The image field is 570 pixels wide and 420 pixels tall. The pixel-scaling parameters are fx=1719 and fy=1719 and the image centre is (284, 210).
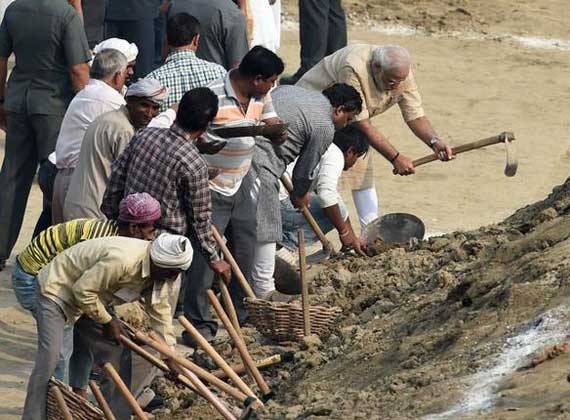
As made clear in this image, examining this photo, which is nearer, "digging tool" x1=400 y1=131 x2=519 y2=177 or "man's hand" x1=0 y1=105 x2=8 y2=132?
"digging tool" x1=400 y1=131 x2=519 y2=177

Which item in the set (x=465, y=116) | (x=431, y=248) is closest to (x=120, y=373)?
(x=431, y=248)

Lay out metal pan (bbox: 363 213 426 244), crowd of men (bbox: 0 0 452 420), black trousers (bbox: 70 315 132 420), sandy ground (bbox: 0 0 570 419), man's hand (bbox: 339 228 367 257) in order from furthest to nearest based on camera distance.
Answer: sandy ground (bbox: 0 0 570 419)
metal pan (bbox: 363 213 426 244)
man's hand (bbox: 339 228 367 257)
black trousers (bbox: 70 315 132 420)
crowd of men (bbox: 0 0 452 420)

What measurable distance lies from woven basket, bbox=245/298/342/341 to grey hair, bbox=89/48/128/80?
5.37ft

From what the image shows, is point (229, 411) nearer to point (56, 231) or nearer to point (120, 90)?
point (56, 231)

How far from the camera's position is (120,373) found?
9211mm

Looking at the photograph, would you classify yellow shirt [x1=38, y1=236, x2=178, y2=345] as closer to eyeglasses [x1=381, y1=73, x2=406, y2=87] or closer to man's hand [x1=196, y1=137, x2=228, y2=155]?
man's hand [x1=196, y1=137, x2=228, y2=155]

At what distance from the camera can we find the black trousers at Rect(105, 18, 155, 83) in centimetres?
1403

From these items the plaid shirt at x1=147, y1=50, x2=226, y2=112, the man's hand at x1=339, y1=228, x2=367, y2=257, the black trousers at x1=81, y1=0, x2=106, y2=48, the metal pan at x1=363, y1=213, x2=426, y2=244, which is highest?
the plaid shirt at x1=147, y1=50, x2=226, y2=112

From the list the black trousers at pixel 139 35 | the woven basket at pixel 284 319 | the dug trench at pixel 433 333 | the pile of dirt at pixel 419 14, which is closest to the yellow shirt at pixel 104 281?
the dug trench at pixel 433 333

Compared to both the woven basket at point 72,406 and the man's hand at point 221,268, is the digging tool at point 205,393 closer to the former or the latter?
the woven basket at point 72,406

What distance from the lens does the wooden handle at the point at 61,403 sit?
8.67m

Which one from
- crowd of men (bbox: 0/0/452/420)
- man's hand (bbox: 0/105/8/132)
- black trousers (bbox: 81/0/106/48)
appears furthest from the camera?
black trousers (bbox: 81/0/106/48)

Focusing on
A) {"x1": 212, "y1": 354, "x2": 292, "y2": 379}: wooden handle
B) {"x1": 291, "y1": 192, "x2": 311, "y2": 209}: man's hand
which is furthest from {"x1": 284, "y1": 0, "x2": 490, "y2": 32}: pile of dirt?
{"x1": 212, "y1": 354, "x2": 292, "y2": 379}: wooden handle

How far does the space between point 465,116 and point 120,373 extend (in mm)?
8761
